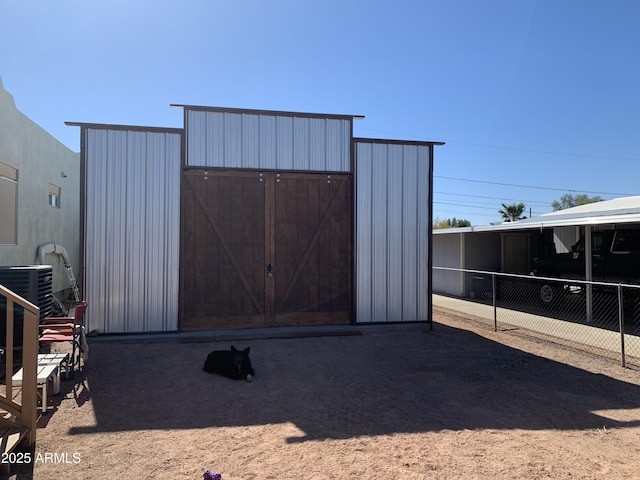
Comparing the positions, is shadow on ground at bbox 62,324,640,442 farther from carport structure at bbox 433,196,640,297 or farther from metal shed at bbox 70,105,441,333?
carport structure at bbox 433,196,640,297

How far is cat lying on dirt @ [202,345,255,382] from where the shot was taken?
17.4 ft

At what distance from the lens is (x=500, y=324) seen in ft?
31.0

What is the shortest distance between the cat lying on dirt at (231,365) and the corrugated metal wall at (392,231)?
334 cm

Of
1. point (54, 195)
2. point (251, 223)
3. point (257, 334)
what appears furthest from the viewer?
point (54, 195)

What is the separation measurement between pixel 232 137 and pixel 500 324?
690cm

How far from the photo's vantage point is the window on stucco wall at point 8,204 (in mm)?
8672

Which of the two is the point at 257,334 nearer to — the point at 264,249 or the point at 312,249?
the point at 264,249

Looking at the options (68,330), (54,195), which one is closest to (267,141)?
(68,330)

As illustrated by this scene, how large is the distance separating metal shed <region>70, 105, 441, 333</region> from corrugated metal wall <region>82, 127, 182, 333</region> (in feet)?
0.06

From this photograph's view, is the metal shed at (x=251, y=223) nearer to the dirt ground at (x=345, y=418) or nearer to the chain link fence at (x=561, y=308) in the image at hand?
the dirt ground at (x=345, y=418)

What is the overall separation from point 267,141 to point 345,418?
5.36m

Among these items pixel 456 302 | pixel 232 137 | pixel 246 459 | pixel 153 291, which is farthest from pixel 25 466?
pixel 456 302

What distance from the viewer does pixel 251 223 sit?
26.1 feet

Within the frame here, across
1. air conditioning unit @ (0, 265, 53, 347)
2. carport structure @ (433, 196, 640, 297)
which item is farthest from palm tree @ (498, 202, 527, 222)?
air conditioning unit @ (0, 265, 53, 347)
